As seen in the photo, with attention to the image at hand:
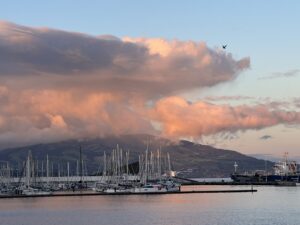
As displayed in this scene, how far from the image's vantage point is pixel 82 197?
17675cm

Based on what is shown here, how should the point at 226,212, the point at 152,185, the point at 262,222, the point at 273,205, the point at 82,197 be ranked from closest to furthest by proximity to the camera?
the point at 262,222 → the point at 226,212 → the point at 273,205 → the point at 82,197 → the point at 152,185

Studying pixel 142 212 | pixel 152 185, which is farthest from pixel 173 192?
pixel 142 212

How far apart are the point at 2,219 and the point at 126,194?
7121 centimetres

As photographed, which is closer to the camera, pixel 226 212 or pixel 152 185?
pixel 226 212

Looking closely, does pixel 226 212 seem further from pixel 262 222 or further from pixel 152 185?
pixel 152 185

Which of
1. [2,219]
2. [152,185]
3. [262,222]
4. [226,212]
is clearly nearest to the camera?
[262,222]

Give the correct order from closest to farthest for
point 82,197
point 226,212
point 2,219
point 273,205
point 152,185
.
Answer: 1. point 2,219
2. point 226,212
3. point 273,205
4. point 82,197
5. point 152,185

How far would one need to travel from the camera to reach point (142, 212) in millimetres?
124062

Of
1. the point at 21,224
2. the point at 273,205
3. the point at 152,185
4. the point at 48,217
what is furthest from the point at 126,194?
the point at 21,224

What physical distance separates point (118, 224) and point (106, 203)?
151ft

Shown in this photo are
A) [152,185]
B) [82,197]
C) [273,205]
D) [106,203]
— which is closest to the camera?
[273,205]

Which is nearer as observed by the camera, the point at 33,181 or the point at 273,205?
the point at 273,205

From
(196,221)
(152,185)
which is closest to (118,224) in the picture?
(196,221)

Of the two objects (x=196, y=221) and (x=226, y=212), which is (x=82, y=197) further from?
(x=196, y=221)
